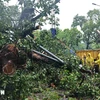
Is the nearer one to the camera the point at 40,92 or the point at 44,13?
the point at 44,13

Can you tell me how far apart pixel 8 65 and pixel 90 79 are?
4.20 m

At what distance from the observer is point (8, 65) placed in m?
4.08

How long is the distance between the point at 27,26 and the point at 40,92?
3452 millimetres

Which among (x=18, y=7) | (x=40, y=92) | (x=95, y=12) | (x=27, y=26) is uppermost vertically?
(x=95, y=12)

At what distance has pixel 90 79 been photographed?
25.2 ft

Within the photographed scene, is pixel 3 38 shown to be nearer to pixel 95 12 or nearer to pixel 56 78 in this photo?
pixel 56 78

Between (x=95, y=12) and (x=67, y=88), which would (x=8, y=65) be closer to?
(x=67, y=88)

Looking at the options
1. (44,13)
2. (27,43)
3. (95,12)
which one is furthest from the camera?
(95,12)

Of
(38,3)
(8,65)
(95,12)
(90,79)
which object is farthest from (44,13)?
(95,12)

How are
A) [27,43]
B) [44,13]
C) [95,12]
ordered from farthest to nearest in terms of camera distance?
[95,12] < [27,43] < [44,13]

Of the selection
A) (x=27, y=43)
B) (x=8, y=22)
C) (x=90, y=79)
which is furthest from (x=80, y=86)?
(x=8, y=22)

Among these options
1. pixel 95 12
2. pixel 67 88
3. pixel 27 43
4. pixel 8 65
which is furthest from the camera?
pixel 95 12

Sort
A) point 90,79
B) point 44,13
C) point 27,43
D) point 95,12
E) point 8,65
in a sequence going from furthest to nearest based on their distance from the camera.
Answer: point 95,12
point 90,79
point 27,43
point 44,13
point 8,65

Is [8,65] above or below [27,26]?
below
